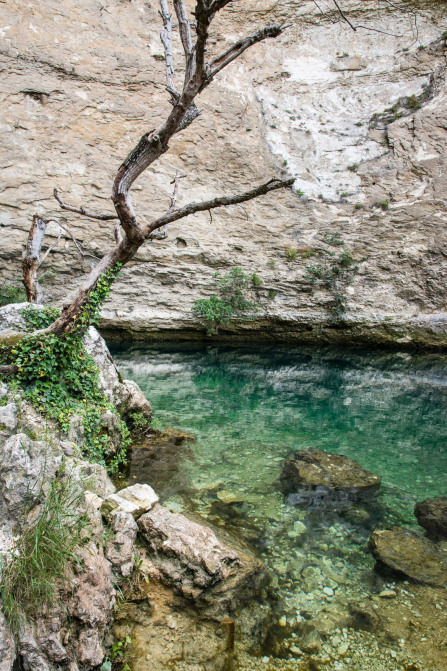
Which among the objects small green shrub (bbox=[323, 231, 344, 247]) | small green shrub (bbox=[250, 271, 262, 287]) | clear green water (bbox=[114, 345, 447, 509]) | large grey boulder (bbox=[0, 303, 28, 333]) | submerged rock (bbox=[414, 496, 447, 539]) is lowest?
clear green water (bbox=[114, 345, 447, 509])

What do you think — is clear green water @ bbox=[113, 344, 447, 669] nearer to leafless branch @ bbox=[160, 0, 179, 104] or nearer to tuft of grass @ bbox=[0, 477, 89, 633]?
tuft of grass @ bbox=[0, 477, 89, 633]

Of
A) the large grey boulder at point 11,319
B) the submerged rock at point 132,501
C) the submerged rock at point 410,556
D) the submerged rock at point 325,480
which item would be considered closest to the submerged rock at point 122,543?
the submerged rock at point 132,501

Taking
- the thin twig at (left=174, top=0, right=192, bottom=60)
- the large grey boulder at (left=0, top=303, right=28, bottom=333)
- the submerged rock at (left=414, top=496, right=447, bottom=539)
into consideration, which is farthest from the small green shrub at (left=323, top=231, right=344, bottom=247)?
the large grey boulder at (left=0, top=303, right=28, bottom=333)

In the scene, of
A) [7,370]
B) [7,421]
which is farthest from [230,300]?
[7,421]

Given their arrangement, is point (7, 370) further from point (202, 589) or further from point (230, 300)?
point (230, 300)

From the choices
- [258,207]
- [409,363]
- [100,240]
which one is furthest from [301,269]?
[100,240]

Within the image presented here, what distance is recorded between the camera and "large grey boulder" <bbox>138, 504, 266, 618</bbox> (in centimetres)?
300

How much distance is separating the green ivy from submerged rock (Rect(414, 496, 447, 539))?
333 cm

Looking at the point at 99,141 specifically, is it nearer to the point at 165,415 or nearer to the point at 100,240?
the point at 100,240

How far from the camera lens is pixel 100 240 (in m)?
12.9

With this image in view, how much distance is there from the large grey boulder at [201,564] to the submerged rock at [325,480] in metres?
1.32

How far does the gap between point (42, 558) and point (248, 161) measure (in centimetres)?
1506

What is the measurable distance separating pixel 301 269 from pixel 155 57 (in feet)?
31.5

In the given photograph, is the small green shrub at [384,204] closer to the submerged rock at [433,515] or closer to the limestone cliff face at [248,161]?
the limestone cliff face at [248,161]
